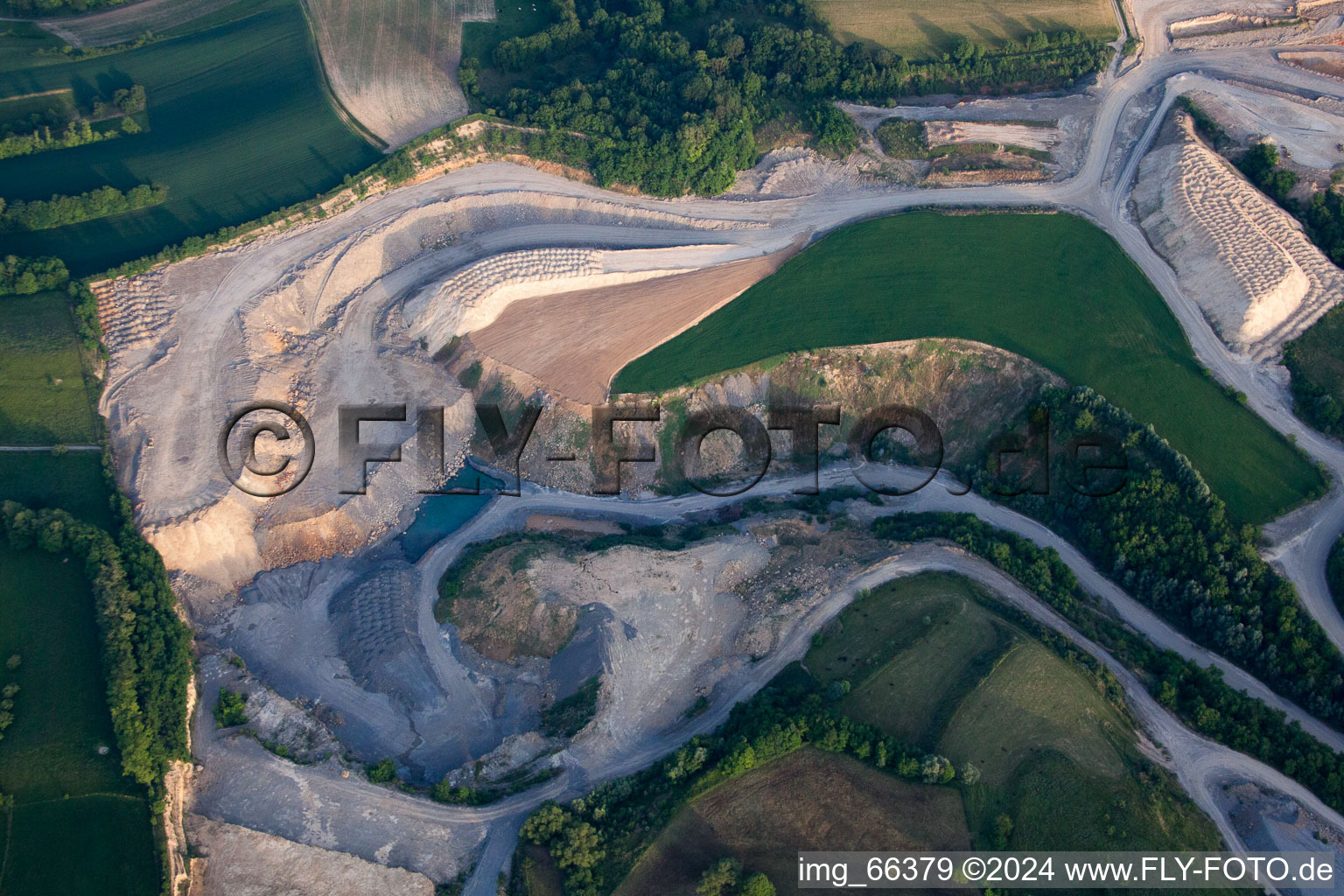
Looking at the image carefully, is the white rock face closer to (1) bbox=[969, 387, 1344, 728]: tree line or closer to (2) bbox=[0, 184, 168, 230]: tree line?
(1) bbox=[969, 387, 1344, 728]: tree line

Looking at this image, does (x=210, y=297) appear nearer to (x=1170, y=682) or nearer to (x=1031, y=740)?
(x=1031, y=740)

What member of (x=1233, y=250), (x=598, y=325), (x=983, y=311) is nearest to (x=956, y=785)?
(x=983, y=311)

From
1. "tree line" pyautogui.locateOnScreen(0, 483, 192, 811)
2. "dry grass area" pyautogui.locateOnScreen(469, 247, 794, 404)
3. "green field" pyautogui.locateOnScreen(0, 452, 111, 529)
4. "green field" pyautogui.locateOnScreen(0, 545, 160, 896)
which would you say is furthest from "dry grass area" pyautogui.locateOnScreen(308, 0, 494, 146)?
"green field" pyautogui.locateOnScreen(0, 545, 160, 896)

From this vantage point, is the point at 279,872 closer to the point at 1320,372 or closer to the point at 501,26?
the point at 501,26

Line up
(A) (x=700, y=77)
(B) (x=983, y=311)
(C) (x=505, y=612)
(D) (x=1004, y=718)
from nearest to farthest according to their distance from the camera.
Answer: (D) (x=1004, y=718) → (C) (x=505, y=612) → (B) (x=983, y=311) → (A) (x=700, y=77)

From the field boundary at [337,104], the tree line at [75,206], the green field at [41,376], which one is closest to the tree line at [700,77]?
the field boundary at [337,104]

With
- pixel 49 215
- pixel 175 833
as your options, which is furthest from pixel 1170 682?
pixel 49 215
